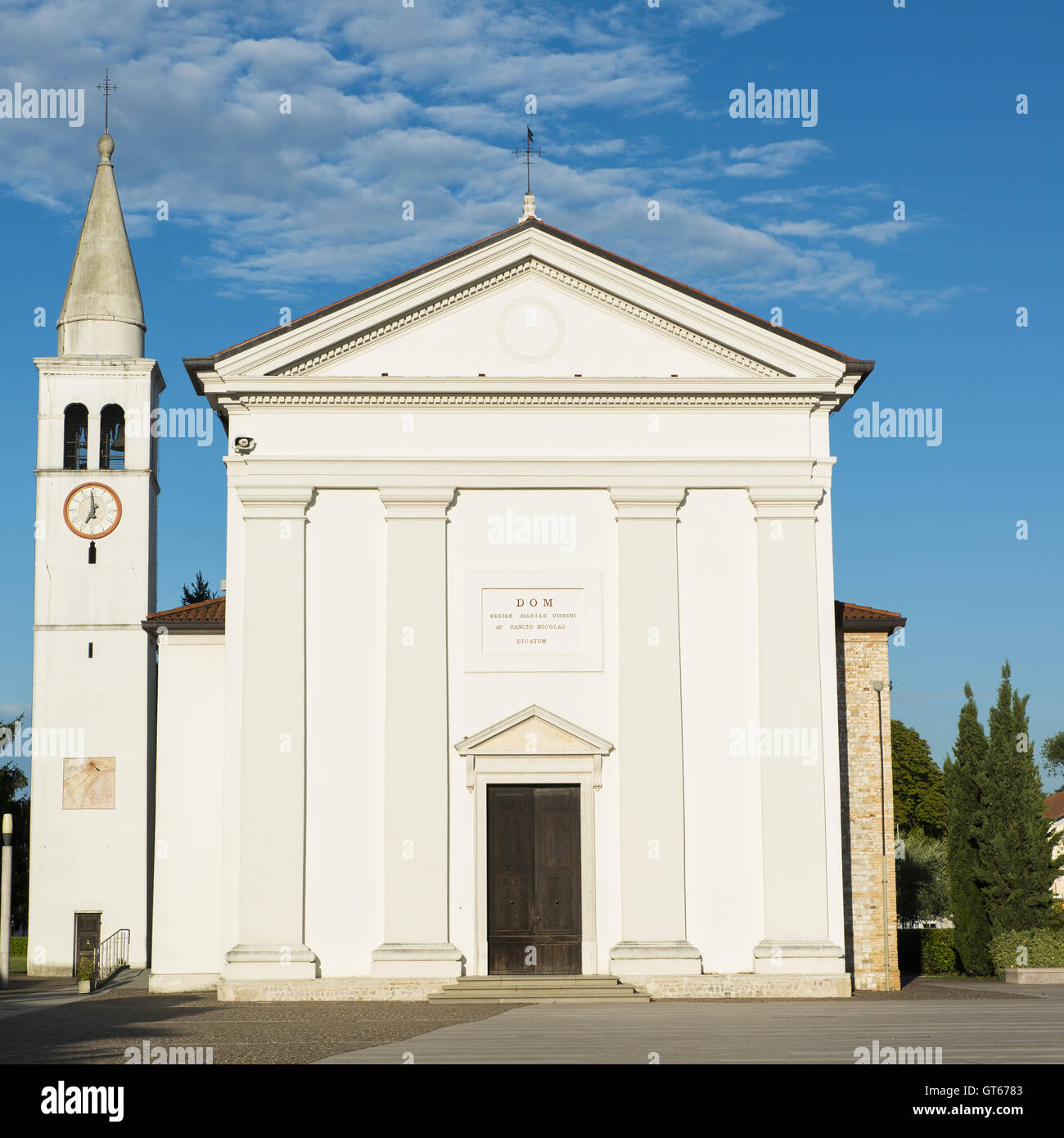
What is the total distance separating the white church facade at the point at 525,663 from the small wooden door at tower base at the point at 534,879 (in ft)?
0.13

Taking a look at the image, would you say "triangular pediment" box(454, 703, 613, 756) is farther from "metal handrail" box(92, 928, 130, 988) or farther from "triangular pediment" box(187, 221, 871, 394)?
"metal handrail" box(92, 928, 130, 988)

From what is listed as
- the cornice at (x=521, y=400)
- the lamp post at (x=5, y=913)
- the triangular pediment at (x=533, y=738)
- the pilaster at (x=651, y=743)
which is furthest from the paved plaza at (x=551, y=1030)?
the cornice at (x=521, y=400)

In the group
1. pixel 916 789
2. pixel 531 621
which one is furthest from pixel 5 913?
pixel 916 789

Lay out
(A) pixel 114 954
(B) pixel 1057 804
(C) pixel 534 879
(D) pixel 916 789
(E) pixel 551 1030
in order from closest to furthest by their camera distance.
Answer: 1. (E) pixel 551 1030
2. (C) pixel 534 879
3. (A) pixel 114 954
4. (D) pixel 916 789
5. (B) pixel 1057 804

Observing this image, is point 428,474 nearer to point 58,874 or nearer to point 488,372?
point 488,372

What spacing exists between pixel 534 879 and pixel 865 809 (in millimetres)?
5841

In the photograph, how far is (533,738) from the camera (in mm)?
21031

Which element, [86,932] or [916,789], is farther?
[916,789]

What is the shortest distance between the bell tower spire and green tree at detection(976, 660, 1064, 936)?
2629cm

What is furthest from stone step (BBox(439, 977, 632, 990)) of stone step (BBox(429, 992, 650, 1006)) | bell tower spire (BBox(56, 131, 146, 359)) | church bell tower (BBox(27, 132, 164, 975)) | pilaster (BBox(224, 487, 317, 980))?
bell tower spire (BBox(56, 131, 146, 359))

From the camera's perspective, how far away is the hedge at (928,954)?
2620 cm

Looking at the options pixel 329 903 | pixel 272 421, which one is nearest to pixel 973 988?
pixel 329 903

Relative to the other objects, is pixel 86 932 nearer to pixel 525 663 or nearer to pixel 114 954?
pixel 114 954

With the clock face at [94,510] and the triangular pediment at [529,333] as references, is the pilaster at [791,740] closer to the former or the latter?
the triangular pediment at [529,333]
